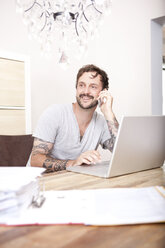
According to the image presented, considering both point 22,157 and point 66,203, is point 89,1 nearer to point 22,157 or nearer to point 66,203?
point 22,157

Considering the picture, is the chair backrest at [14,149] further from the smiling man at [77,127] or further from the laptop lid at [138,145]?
the laptop lid at [138,145]

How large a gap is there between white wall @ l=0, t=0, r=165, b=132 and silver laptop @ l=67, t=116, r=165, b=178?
1.43m

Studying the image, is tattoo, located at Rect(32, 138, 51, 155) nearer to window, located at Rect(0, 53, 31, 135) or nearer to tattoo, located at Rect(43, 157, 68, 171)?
tattoo, located at Rect(43, 157, 68, 171)

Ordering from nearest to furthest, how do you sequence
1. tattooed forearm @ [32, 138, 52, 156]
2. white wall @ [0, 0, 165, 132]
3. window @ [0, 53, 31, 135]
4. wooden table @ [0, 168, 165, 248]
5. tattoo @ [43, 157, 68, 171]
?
1. wooden table @ [0, 168, 165, 248]
2. tattoo @ [43, 157, 68, 171]
3. tattooed forearm @ [32, 138, 52, 156]
4. window @ [0, 53, 31, 135]
5. white wall @ [0, 0, 165, 132]

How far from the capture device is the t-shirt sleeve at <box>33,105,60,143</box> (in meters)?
1.75

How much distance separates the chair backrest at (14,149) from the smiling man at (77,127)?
0.80ft

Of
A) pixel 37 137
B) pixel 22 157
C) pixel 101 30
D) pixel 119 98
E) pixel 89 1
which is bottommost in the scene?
pixel 22 157

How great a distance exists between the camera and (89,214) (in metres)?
0.65

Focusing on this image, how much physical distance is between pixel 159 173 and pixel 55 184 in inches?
20.9

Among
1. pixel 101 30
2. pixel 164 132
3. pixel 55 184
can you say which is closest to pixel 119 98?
pixel 101 30

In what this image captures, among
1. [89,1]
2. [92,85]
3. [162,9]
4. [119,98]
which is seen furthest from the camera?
[119,98]

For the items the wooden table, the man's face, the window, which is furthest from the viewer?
the window

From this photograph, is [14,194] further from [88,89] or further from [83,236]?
[88,89]

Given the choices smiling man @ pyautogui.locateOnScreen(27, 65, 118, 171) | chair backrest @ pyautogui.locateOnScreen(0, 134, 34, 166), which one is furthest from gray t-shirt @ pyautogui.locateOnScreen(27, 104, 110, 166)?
chair backrest @ pyautogui.locateOnScreen(0, 134, 34, 166)
